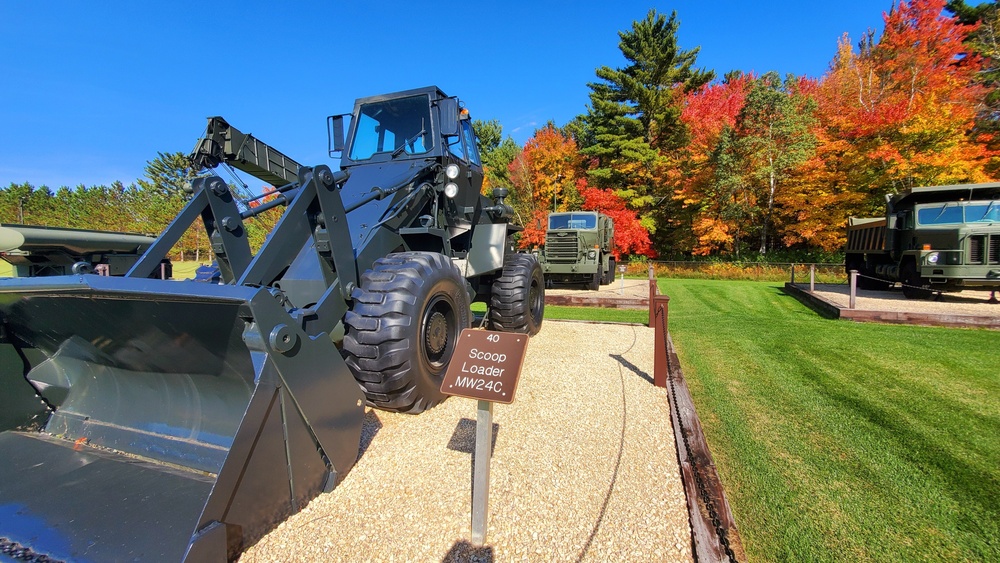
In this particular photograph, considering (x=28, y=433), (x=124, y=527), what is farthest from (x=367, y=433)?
(x=28, y=433)

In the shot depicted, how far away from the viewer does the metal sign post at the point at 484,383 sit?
2.30 metres

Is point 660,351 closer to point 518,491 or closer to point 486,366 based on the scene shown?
point 518,491

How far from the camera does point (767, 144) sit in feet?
74.0

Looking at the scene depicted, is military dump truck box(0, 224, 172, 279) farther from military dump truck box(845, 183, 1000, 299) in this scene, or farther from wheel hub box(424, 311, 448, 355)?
military dump truck box(845, 183, 1000, 299)

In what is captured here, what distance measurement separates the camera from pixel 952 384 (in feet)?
16.4

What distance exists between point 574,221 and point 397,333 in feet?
47.8

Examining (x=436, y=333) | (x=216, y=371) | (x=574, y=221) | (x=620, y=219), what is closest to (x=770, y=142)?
(x=620, y=219)

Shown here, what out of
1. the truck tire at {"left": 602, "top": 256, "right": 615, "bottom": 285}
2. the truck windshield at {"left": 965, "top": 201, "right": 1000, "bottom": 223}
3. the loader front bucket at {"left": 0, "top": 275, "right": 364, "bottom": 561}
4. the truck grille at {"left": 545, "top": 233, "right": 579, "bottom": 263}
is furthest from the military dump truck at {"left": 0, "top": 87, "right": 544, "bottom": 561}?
the truck tire at {"left": 602, "top": 256, "right": 615, "bottom": 285}

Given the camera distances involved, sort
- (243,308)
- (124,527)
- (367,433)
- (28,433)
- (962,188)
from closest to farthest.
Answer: (124,527) → (243,308) → (28,433) → (367,433) → (962,188)

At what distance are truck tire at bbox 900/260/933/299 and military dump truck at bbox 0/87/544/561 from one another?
1311cm

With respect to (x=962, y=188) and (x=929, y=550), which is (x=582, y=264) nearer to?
(x=962, y=188)

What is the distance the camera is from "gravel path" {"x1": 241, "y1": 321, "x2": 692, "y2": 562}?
2.28m

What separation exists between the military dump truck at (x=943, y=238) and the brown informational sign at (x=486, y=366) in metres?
12.2

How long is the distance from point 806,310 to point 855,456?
929 cm
